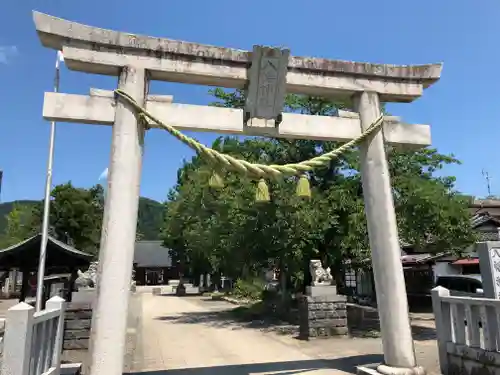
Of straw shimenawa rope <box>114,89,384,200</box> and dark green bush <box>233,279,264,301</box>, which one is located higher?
straw shimenawa rope <box>114,89,384,200</box>

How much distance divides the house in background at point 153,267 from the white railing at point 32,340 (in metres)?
50.2

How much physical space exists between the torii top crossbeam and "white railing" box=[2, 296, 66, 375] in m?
Answer: 3.54

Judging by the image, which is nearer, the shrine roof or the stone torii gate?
the stone torii gate

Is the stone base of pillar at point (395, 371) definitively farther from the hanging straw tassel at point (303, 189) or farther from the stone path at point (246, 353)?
the hanging straw tassel at point (303, 189)

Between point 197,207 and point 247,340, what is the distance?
732 cm

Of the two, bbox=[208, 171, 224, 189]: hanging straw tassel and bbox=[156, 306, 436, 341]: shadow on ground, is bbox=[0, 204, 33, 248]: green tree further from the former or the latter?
bbox=[208, 171, 224, 189]: hanging straw tassel

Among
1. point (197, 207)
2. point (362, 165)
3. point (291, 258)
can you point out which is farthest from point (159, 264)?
point (362, 165)

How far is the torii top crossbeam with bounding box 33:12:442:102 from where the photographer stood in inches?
225

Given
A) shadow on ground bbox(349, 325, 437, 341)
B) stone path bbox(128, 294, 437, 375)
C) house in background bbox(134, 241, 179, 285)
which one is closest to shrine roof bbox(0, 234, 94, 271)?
stone path bbox(128, 294, 437, 375)

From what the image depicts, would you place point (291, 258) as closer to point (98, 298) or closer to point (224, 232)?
point (224, 232)

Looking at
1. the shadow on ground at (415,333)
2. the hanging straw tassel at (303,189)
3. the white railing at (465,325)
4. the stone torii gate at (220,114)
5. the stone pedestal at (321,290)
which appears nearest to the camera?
the stone torii gate at (220,114)

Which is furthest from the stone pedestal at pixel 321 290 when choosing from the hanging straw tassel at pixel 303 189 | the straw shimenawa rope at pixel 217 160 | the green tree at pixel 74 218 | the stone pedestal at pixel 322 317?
the green tree at pixel 74 218

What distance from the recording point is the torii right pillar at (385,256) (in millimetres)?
5871

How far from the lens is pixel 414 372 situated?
568 cm
